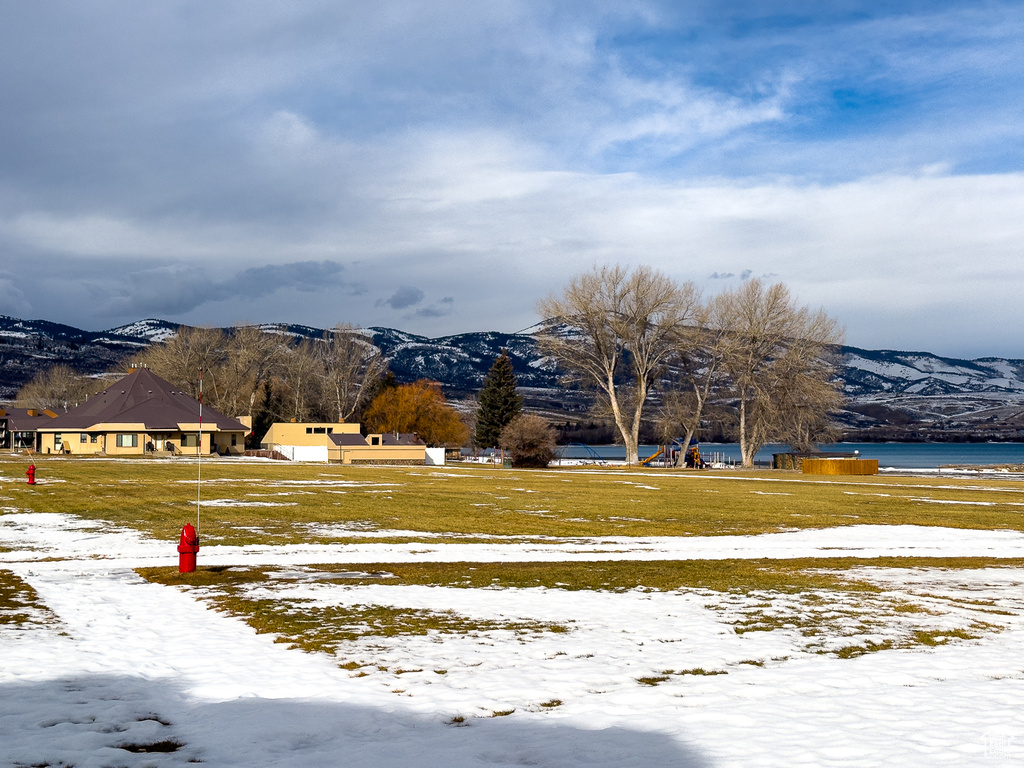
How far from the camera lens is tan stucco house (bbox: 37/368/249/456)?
8250 cm

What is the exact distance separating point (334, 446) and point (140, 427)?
18475mm

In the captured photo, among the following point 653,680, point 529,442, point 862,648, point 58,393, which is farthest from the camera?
point 58,393

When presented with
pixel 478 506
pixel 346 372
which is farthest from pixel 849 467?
pixel 346 372

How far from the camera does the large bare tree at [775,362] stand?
230 feet

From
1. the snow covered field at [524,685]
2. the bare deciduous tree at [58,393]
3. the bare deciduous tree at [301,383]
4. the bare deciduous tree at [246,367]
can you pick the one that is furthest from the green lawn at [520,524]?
the bare deciduous tree at [58,393]

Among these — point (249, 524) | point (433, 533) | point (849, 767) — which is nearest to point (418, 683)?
point (849, 767)

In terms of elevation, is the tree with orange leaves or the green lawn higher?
the tree with orange leaves

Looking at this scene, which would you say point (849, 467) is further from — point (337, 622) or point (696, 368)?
point (337, 622)

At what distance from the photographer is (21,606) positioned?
11.7 meters

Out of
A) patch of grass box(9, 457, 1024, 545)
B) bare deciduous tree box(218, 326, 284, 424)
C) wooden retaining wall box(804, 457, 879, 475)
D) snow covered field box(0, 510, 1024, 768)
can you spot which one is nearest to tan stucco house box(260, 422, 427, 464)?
bare deciduous tree box(218, 326, 284, 424)

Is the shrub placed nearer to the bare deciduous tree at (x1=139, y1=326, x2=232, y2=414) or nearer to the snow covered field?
the bare deciduous tree at (x1=139, y1=326, x2=232, y2=414)

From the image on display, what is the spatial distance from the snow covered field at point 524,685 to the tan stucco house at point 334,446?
66.6 meters

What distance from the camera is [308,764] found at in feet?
19.9

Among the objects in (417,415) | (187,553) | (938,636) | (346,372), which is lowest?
(938,636)
